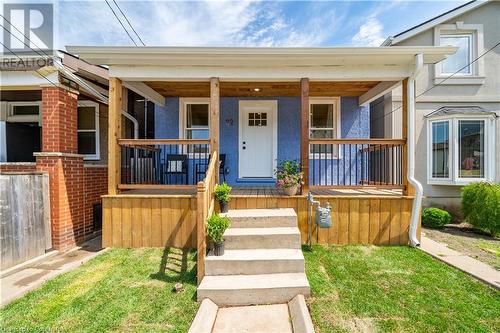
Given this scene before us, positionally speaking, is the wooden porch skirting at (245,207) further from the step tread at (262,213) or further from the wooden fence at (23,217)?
the wooden fence at (23,217)

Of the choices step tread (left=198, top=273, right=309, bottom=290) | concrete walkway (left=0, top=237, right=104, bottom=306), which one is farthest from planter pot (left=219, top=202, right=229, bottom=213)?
concrete walkway (left=0, top=237, right=104, bottom=306)

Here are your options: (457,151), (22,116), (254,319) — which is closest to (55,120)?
(22,116)

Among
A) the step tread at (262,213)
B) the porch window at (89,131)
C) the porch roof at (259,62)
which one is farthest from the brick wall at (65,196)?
the step tread at (262,213)

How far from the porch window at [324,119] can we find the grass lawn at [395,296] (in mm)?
3543

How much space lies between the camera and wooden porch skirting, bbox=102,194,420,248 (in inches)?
168

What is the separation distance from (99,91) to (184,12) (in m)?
3.95

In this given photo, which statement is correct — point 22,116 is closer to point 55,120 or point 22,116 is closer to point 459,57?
point 55,120

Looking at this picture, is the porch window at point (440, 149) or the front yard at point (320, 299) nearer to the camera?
the front yard at point (320, 299)

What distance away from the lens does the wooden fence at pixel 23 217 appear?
3.48 m

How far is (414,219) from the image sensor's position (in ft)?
13.8

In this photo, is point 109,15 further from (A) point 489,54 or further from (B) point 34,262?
(A) point 489,54

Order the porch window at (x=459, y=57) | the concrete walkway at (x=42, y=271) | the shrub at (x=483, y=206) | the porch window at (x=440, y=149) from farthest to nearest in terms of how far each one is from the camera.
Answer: the porch window at (x=459, y=57)
the porch window at (x=440, y=149)
the shrub at (x=483, y=206)
the concrete walkway at (x=42, y=271)

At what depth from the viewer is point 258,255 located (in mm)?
3275

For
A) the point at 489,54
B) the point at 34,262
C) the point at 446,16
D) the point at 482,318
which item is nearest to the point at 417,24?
the point at 446,16
